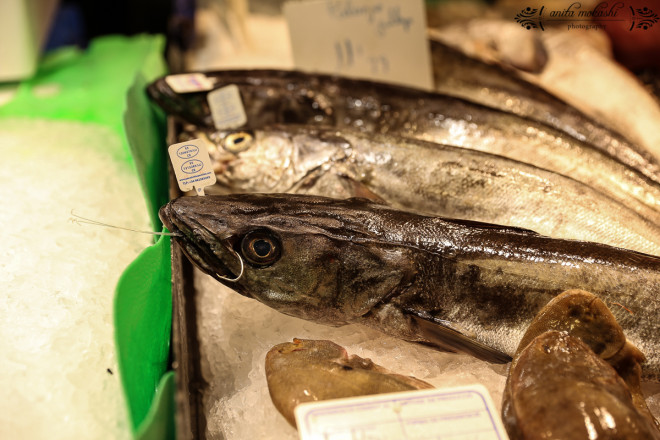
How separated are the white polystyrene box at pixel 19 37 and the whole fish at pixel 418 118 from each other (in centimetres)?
102

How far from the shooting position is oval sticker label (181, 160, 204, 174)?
1942 mm

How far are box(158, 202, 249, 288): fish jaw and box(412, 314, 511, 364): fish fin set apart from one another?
2.17 ft

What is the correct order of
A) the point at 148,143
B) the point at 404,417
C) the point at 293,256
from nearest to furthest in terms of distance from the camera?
the point at 404,417 < the point at 293,256 < the point at 148,143

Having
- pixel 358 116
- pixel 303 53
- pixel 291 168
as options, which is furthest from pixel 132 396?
pixel 303 53

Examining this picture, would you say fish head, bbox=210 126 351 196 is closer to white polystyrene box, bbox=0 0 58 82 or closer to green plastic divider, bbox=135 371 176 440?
green plastic divider, bbox=135 371 176 440

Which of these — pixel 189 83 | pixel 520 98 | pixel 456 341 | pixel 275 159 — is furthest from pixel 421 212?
pixel 520 98

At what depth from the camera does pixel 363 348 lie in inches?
72.4

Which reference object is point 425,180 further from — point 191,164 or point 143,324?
point 143,324

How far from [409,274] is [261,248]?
51cm

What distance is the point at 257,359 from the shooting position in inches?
71.5

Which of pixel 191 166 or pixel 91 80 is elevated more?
pixel 191 166

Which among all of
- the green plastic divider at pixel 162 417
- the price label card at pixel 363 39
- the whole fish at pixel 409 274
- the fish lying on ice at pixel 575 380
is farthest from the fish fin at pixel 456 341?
the price label card at pixel 363 39

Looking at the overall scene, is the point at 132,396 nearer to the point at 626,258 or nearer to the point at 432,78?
the point at 626,258

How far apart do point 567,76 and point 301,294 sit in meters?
2.88
